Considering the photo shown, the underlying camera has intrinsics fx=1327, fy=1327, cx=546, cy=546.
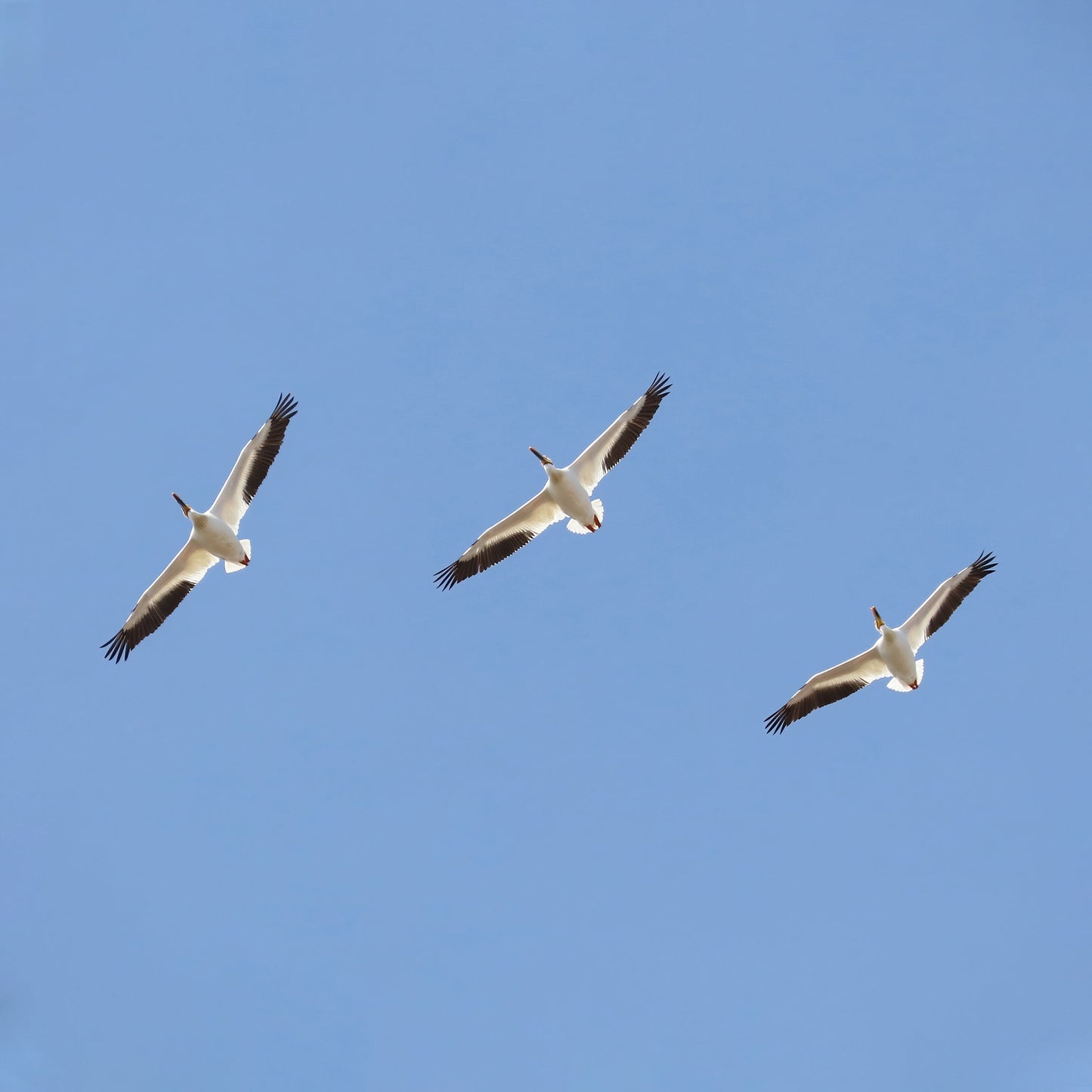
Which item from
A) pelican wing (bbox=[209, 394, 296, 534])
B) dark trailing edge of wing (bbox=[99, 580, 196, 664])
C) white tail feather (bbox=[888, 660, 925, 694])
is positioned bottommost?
dark trailing edge of wing (bbox=[99, 580, 196, 664])

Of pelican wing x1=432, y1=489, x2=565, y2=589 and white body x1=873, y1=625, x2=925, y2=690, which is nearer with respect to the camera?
white body x1=873, y1=625, x2=925, y2=690

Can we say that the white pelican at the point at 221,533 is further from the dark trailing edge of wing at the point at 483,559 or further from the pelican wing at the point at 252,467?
the dark trailing edge of wing at the point at 483,559

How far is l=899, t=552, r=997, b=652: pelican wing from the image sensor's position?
1959 centimetres

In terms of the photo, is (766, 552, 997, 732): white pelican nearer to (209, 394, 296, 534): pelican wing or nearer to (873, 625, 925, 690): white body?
(873, 625, 925, 690): white body

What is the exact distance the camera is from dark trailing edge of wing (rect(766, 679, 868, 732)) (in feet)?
66.1

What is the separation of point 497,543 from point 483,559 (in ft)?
1.13

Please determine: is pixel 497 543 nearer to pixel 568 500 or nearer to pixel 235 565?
pixel 568 500

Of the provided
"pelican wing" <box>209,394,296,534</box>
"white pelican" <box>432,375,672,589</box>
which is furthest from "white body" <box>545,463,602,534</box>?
"pelican wing" <box>209,394,296,534</box>

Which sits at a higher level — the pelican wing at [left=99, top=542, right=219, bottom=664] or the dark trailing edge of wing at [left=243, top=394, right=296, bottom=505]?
Answer: the dark trailing edge of wing at [left=243, top=394, right=296, bottom=505]

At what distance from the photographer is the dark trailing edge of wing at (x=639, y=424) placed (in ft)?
66.7

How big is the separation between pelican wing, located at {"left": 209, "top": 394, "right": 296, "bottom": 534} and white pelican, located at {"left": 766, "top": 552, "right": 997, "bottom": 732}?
8501 millimetres

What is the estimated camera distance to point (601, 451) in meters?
20.3

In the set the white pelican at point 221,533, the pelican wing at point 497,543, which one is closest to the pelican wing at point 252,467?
the white pelican at point 221,533

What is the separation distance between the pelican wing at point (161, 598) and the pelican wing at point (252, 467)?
755 mm
